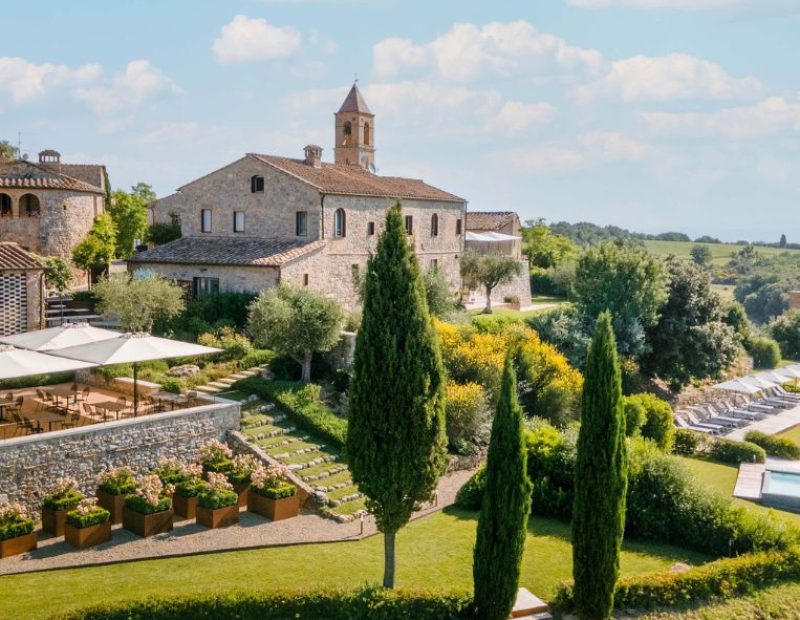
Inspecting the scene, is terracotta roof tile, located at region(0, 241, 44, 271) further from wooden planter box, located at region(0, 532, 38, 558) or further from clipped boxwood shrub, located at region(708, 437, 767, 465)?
clipped boxwood shrub, located at region(708, 437, 767, 465)

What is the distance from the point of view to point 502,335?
33250 mm

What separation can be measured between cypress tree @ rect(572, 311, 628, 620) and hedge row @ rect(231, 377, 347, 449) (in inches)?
420

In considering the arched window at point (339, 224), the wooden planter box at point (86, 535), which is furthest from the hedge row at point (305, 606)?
the arched window at point (339, 224)

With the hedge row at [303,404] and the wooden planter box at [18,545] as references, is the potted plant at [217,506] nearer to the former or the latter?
the wooden planter box at [18,545]

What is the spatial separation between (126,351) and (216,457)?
3.92m

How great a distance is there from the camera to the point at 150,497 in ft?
61.5

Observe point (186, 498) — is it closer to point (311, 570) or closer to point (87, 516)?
point (87, 516)

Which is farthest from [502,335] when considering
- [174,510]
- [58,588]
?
[58,588]

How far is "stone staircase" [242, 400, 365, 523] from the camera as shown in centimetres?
2152

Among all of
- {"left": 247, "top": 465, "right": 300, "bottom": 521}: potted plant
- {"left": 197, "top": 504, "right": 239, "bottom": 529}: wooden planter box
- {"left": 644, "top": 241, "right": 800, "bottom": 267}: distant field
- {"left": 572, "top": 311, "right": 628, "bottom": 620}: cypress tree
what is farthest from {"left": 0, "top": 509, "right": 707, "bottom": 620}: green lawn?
{"left": 644, "top": 241, "right": 800, "bottom": 267}: distant field

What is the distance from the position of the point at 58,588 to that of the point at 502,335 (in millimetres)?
21503

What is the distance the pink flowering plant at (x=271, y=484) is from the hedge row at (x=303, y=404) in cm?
348

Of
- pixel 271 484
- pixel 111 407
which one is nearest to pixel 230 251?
pixel 111 407

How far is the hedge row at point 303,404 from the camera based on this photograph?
81.3 feet
